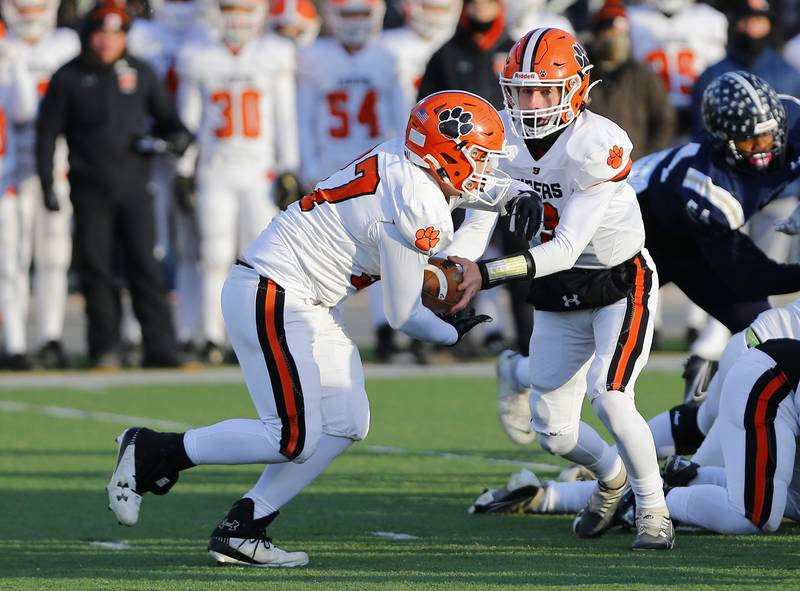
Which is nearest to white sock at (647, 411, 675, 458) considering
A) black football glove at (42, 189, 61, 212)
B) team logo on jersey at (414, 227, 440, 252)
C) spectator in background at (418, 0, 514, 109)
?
team logo on jersey at (414, 227, 440, 252)

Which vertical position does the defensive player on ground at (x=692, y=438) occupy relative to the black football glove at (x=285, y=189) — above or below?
below

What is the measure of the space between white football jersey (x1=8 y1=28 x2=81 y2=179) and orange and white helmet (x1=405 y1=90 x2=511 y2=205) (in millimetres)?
6199

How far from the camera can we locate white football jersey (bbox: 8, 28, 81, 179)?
10805 millimetres

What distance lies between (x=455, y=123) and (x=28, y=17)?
21.8 feet

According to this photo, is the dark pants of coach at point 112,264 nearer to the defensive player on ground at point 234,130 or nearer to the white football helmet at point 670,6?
the defensive player on ground at point 234,130

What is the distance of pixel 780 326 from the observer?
538cm

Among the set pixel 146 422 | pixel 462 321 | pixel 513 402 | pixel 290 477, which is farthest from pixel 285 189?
pixel 462 321

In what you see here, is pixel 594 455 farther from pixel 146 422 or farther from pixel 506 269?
pixel 146 422

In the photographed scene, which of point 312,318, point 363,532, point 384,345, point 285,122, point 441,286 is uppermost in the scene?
point 285,122

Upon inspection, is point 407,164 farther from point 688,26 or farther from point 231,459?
point 688,26

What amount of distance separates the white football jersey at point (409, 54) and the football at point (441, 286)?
5774mm

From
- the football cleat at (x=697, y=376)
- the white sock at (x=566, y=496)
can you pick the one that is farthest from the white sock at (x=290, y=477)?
the football cleat at (x=697, y=376)

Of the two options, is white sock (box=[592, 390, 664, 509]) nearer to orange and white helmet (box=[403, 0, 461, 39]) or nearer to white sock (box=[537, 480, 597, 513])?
white sock (box=[537, 480, 597, 513])

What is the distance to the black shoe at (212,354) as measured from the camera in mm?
10859
